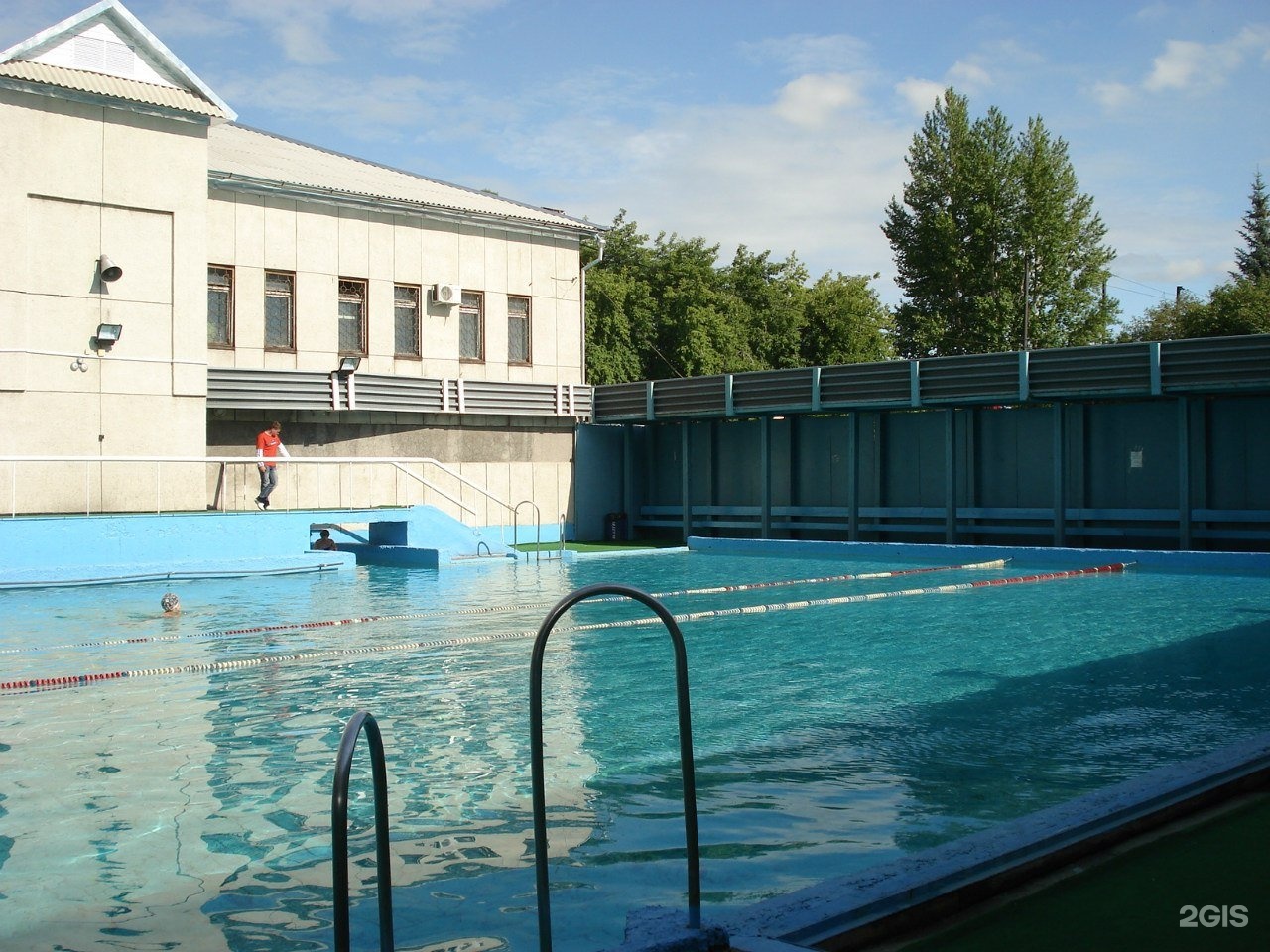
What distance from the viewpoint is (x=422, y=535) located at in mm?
22156

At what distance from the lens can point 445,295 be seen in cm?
2575

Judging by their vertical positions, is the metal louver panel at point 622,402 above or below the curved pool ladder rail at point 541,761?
above

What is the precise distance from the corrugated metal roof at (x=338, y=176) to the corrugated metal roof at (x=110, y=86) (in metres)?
1.70

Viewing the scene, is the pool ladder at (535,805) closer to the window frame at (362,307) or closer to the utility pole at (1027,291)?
the window frame at (362,307)

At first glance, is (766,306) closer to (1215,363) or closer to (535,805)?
(1215,363)

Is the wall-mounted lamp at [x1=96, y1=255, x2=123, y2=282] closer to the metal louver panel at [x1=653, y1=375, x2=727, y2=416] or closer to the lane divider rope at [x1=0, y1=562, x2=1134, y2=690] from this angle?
the metal louver panel at [x1=653, y1=375, x2=727, y2=416]

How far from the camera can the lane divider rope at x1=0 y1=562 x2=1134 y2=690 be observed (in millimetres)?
9500

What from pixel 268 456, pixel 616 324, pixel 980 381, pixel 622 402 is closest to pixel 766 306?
pixel 616 324

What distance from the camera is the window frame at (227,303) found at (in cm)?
2319

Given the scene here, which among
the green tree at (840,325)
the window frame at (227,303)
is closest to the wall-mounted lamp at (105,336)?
the window frame at (227,303)

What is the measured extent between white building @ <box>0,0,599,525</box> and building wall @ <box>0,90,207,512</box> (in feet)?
0.10

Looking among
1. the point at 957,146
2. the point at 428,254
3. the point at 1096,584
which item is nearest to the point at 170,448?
the point at 428,254

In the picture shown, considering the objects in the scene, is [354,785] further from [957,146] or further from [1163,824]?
[957,146]

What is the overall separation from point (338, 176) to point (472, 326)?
4.20 m
